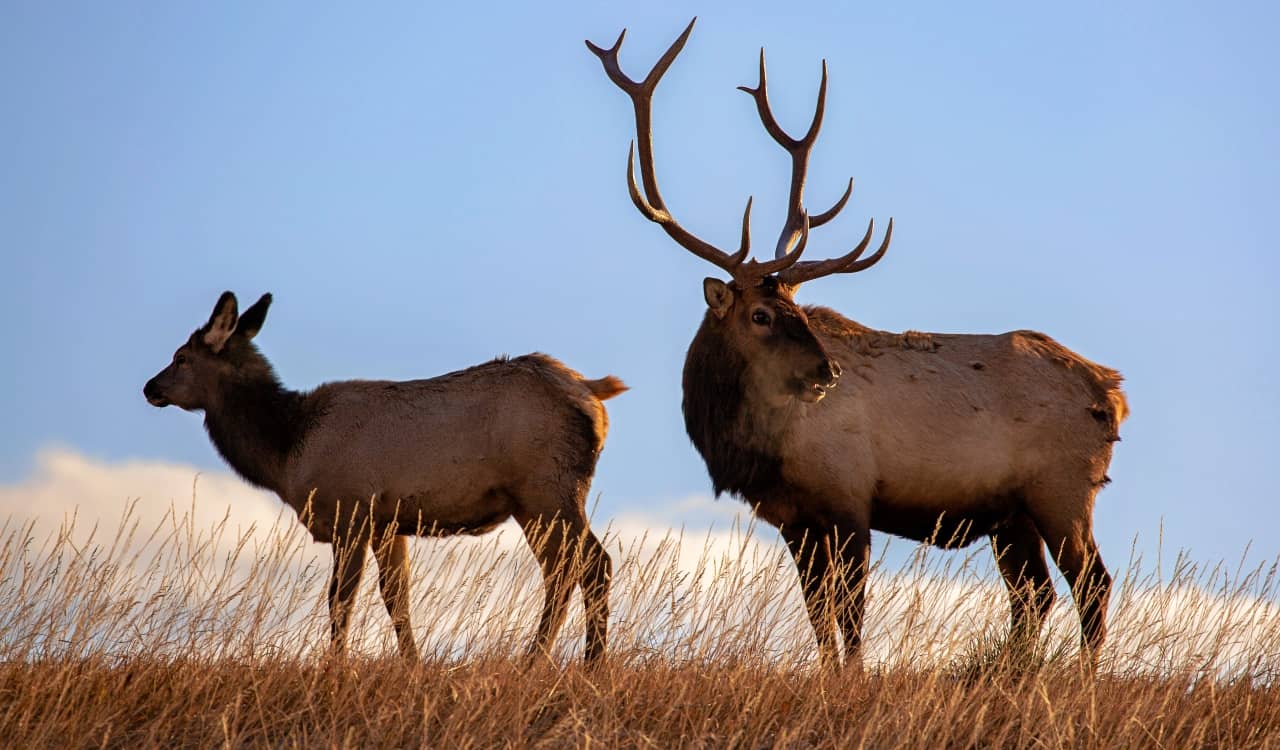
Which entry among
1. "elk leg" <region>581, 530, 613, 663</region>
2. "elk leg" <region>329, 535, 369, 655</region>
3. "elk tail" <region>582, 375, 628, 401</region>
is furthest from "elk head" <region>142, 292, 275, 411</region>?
"elk leg" <region>581, 530, 613, 663</region>

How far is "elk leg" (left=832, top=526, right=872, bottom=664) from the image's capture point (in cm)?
873

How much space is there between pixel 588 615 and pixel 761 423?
1810 mm

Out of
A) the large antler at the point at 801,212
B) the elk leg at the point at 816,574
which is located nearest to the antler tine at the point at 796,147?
the large antler at the point at 801,212

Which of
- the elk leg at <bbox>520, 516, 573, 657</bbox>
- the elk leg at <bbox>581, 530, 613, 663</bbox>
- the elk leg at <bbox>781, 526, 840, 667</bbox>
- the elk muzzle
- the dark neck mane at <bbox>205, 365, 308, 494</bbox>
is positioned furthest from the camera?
the dark neck mane at <bbox>205, 365, 308, 494</bbox>

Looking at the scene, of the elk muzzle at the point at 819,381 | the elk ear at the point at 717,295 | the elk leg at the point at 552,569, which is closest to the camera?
the elk leg at the point at 552,569

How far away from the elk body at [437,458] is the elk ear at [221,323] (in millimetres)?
624

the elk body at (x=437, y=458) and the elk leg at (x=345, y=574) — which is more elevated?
the elk body at (x=437, y=458)

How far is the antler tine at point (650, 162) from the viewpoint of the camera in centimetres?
1018

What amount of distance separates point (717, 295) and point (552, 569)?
2.02m

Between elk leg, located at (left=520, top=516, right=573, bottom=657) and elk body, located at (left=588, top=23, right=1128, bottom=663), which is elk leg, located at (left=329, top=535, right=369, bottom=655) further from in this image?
elk body, located at (left=588, top=23, right=1128, bottom=663)

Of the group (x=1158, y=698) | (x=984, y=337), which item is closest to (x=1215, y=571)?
(x=1158, y=698)

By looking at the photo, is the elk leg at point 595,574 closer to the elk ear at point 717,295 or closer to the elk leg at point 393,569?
the elk leg at point 393,569

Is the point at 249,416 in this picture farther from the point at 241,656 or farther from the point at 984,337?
the point at 984,337

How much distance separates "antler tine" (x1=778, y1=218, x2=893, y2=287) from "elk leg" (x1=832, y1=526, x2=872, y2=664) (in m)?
1.82
